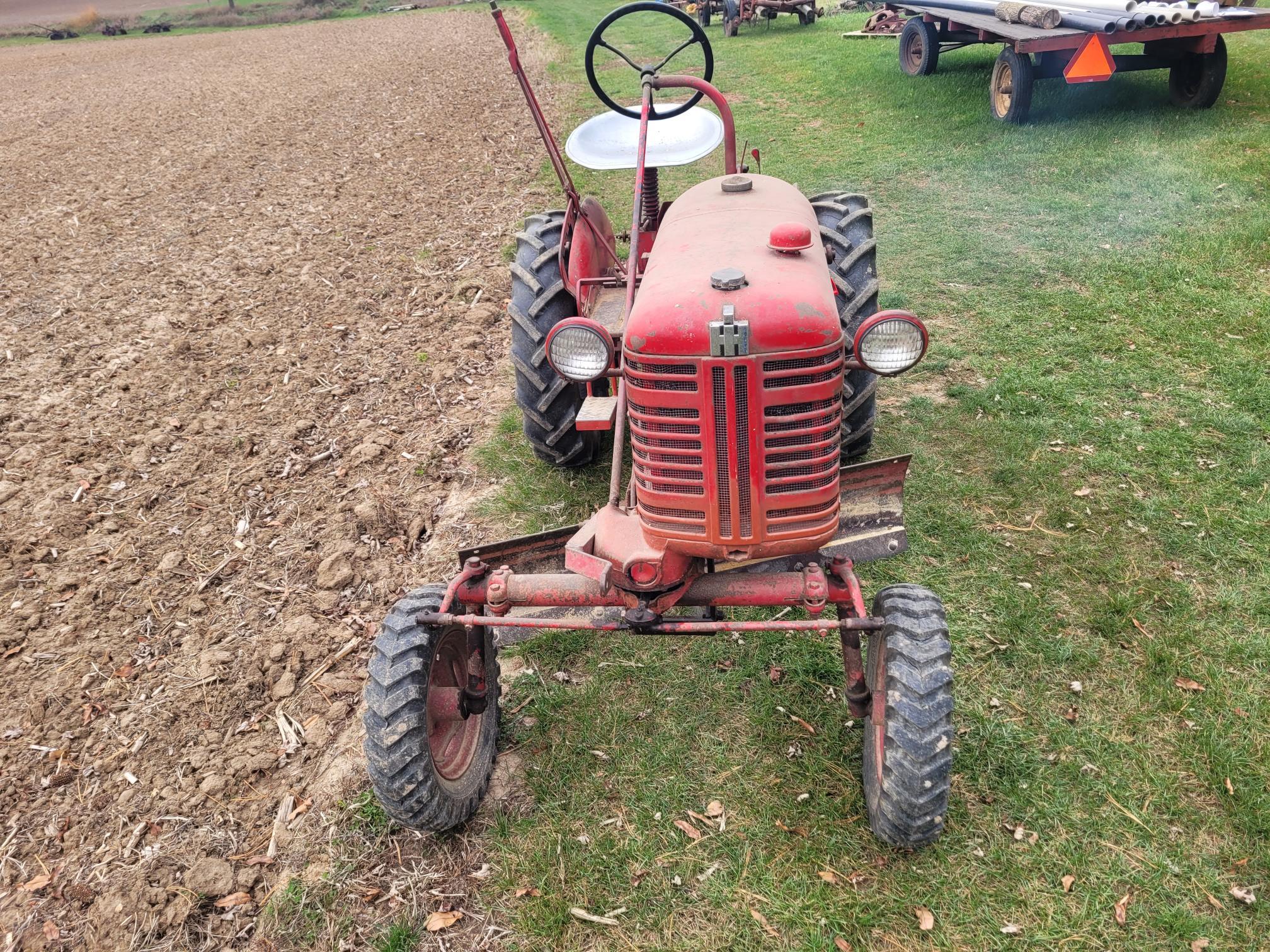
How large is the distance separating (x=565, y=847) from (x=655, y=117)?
3.35 meters

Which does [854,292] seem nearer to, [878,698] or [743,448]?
[743,448]

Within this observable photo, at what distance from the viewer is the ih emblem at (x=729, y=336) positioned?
2.58 metres

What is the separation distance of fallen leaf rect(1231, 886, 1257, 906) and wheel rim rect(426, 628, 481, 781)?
2.42 m

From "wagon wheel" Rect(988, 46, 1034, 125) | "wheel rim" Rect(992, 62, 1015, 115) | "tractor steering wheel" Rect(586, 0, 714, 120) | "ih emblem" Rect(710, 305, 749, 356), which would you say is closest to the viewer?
"ih emblem" Rect(710, 305, 749, 356)

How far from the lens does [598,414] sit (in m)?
3.75

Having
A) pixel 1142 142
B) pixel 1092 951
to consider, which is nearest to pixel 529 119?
pixel 1142 142

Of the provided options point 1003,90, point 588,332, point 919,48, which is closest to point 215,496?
point 588,332

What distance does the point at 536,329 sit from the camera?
4.34 metres

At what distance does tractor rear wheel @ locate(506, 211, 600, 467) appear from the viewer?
172 inches

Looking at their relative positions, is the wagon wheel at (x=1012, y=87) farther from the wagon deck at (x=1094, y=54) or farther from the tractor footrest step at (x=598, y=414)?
the tractor footrest step at (x=598, y=414)

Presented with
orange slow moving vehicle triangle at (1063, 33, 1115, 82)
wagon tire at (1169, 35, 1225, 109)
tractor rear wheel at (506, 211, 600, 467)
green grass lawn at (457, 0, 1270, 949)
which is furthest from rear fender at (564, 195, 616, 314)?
wagon tire at (1169, 35, 1225, 109)

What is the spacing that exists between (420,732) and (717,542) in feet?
3.61

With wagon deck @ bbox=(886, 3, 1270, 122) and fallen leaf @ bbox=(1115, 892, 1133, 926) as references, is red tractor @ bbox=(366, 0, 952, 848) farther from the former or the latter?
wagon deck @ bbox=(886, 3, 1270, 122)

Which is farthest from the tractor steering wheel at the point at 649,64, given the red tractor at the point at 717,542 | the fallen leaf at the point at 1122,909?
the fallen leaf at the point at 1122,909
